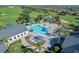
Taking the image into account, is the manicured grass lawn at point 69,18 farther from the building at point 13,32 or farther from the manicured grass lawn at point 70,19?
the building at point 13,32

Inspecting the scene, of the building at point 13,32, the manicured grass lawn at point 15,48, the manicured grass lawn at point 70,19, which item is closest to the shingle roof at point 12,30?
the building at point 13,32

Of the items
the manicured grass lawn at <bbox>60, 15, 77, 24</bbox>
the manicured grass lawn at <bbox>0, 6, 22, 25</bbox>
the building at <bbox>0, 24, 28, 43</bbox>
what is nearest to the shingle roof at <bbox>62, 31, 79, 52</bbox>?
the manicured grass lawn at <bbox>60, 15, 77, 24</bbox>

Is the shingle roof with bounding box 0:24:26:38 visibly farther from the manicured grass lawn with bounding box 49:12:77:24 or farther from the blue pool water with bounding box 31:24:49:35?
the manicured grass lawn with bounding box 49:12:77:24

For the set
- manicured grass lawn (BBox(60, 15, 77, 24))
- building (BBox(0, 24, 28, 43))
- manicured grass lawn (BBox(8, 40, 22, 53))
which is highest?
manicured grass lawn (BBox(60, 15, 77, 24))

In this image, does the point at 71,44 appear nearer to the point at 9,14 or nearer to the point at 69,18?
the point at 69,18
